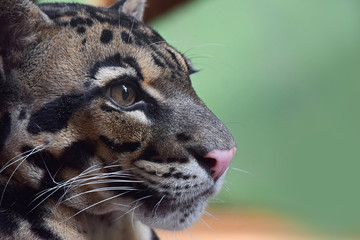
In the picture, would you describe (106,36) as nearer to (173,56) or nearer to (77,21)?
(77,21)

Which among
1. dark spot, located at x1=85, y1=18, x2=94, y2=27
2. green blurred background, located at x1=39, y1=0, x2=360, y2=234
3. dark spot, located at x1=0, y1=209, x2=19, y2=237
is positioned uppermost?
dark spot, located at x1=85, y1=18, x2=94, y2=27

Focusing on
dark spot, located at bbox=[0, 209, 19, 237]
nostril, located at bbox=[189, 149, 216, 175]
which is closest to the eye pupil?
nostril, located at bbox=[189, 149, 216, 175]

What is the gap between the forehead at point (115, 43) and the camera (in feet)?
5.57

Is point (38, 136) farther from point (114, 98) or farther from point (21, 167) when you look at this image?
point (114, 98)

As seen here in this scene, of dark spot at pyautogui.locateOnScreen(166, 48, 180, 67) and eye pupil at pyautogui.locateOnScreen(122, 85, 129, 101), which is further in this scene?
dark spot at pyautogui.locateOnScreen(166, 48, 180, 67)

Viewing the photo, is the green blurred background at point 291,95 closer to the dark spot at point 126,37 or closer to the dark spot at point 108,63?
the dark spot at point 126,37

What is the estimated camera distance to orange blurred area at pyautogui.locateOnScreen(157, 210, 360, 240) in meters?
4.21

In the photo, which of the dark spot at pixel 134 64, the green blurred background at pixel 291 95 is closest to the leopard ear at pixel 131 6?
the dark spot at pixel 134 64

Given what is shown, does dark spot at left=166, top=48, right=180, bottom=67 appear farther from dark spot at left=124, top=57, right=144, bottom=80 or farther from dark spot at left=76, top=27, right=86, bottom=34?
dark spot at left=76, top=27, right=86, bottom=34

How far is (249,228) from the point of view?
14.8ft

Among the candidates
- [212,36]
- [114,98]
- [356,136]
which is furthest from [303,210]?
[114,98]

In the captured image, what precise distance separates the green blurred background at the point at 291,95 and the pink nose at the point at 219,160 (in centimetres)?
234

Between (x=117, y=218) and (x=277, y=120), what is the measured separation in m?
2.59

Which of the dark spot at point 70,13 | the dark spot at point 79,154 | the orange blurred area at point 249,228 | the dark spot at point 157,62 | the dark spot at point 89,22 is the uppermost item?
the dark spot at point 89,22
